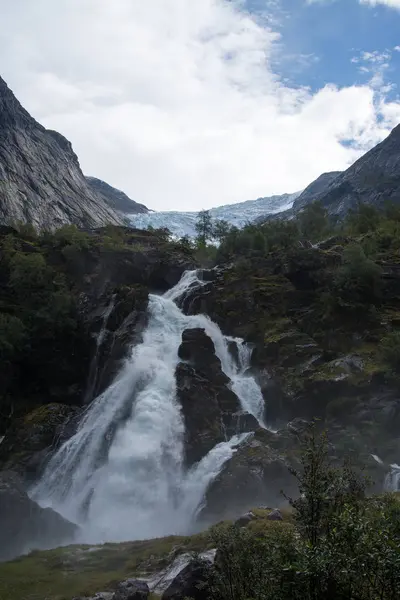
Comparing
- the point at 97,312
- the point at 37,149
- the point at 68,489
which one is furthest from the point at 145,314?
the point at 37,149

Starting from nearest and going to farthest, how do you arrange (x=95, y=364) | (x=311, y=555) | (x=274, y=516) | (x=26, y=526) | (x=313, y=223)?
(x=311, y=555) < (x=274, y=516) < (x=26, y=526) < (x=95, y=364) < (x=313, y=223)

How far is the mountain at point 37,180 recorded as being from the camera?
122688mm

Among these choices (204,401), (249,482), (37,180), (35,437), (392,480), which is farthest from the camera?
(37,180)

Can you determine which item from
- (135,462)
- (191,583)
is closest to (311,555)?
(191,583)

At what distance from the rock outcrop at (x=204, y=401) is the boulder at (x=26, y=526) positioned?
34.2 ft

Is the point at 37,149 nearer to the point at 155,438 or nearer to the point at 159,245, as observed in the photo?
the point at 159,245

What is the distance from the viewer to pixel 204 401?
43312 mm

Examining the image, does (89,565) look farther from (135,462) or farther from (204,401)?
(204,401)

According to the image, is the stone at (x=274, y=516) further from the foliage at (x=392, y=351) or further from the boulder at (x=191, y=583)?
the foliage at (x=392, y=351)

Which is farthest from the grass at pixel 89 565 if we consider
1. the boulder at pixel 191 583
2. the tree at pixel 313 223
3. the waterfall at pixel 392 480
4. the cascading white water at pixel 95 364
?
the tree at pixel 313 223

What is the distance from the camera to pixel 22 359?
55.7 metres

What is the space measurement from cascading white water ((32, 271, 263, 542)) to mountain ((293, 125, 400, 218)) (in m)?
124

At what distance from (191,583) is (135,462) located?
66.4 ft

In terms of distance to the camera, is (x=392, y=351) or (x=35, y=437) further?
(x=392, y=351)
